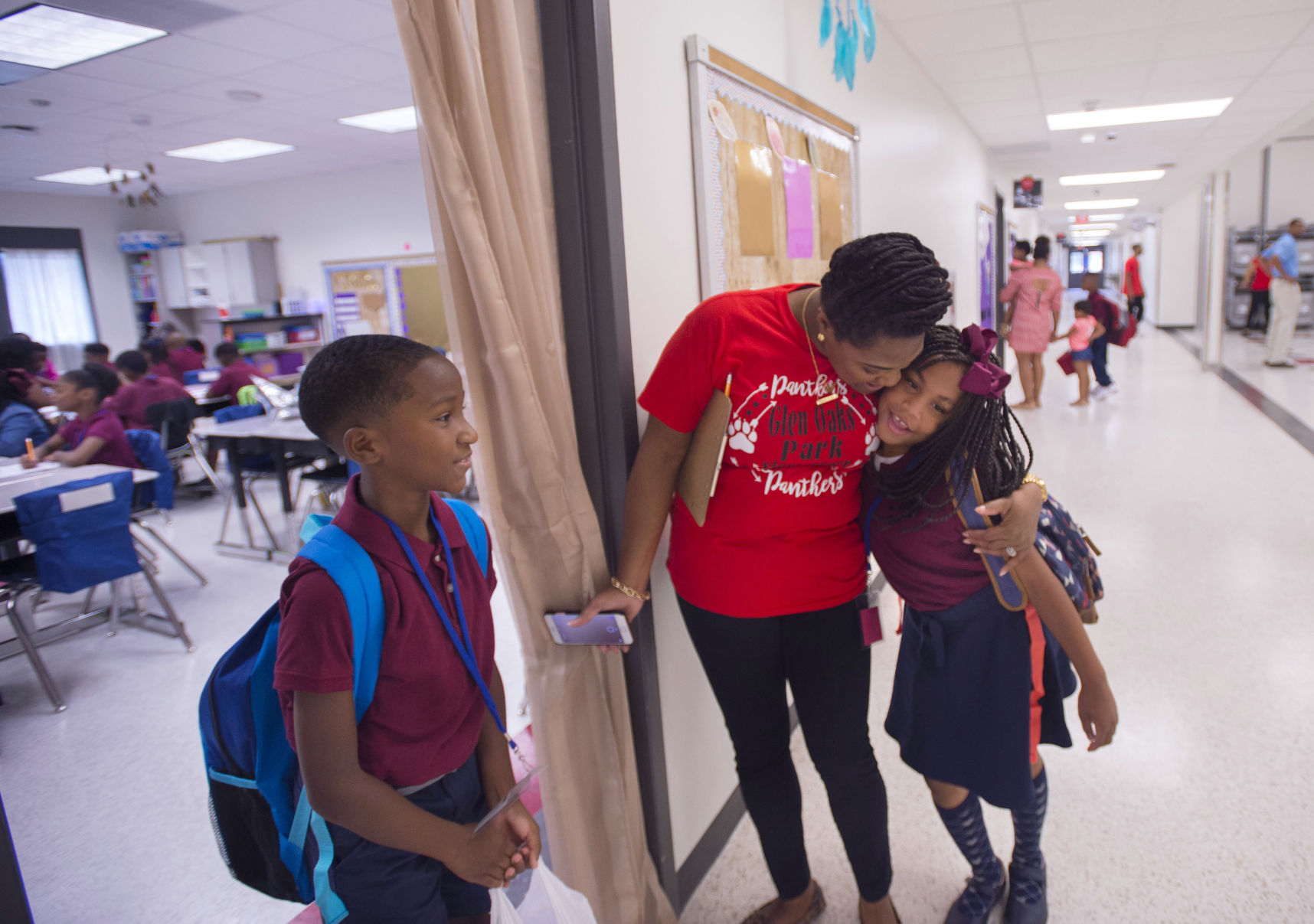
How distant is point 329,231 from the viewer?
9156mm

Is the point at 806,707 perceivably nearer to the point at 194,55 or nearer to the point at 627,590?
the point at 627,590

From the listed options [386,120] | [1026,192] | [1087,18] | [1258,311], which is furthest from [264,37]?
[1258,311]

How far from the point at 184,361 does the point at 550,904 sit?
24.8ft

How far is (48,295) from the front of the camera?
27.1 ft

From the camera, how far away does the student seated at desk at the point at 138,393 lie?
5.19m

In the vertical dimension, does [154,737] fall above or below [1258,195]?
below

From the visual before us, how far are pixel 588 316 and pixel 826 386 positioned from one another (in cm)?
45

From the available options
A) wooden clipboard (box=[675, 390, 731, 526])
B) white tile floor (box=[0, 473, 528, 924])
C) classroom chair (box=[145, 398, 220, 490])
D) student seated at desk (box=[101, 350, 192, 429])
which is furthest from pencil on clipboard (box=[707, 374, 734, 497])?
student seated at desk (box=[101, 350, 192, 429])

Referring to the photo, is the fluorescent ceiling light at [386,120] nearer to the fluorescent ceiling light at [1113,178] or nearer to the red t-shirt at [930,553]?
the red t-shirt at [930,553]

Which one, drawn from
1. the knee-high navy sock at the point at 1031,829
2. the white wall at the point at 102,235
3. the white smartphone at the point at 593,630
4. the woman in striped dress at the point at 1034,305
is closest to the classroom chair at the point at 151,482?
the white smartphone at the point at 593,630

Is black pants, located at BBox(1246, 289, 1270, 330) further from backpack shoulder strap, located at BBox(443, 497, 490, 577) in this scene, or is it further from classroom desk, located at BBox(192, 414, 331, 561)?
backpack shoulder strap, located at BBox(443, 497, 490, 577)

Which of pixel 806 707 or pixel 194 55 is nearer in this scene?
pixel 806 707

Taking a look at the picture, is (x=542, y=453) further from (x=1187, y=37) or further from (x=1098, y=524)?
(x=1187, y=37)

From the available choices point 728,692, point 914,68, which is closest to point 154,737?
point 728,692
